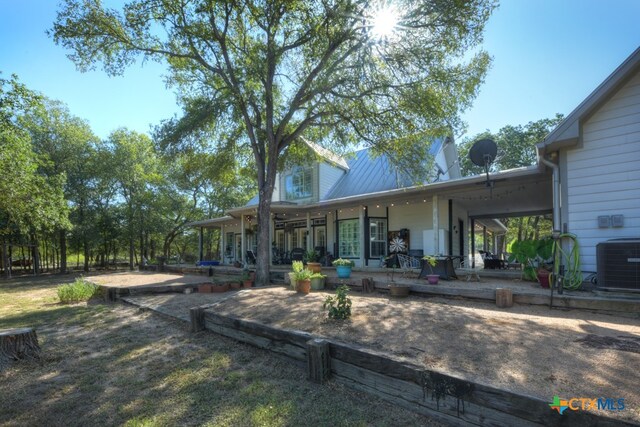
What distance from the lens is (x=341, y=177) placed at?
17328 mm

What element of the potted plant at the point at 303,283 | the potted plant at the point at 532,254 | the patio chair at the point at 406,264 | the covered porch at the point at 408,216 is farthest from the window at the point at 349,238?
the potted plant at the point at 532,254

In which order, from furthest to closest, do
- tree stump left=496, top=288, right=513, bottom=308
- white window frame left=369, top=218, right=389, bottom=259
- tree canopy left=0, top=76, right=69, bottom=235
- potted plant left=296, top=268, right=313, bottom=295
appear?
1. white window frame left=369, top=218, right=389, bottom=259
2. tree canopy left=0, top=76, right=69, bottom=235
3. potted plant left=296, top=268, right=313, bottom=295
4. tree stump left=496, top=288, right=513, bottom=308

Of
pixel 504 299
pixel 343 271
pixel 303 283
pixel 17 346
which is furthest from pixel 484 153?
pixel 17 346

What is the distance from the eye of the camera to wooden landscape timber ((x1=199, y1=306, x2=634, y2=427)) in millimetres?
2365

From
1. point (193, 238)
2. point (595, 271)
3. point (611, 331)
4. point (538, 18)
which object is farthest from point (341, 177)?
point (193, 238)

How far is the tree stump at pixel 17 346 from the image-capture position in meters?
4.38

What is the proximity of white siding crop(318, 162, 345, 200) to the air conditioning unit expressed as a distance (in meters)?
11.6

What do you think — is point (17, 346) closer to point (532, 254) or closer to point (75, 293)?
point (75, 293)

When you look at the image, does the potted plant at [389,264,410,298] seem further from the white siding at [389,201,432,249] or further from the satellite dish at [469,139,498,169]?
the white siding at [389,201,432,249]

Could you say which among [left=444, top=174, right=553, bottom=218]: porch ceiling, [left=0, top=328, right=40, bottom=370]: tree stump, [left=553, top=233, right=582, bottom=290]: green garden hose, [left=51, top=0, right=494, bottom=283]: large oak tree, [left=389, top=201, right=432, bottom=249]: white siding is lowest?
[left=0, top=328, right=40, bottom=370]: tree stump

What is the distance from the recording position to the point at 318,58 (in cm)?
1075

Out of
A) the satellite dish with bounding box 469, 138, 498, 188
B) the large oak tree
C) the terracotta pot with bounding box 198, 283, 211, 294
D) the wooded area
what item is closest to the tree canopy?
the wooded area

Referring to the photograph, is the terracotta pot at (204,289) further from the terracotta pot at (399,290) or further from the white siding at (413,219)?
the white siding at (413,219)

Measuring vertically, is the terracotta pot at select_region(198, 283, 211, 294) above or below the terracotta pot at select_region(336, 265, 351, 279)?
below
